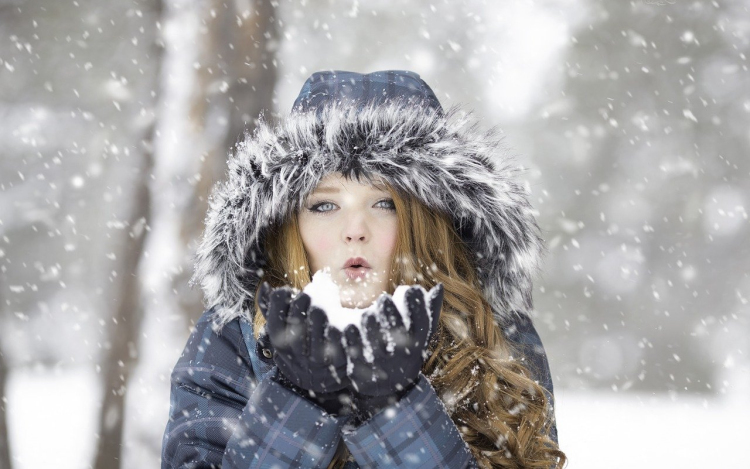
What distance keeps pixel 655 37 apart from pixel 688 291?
5.29 m

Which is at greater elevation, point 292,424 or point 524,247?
point 524,247

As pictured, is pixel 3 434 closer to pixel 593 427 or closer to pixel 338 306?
pixel 338 306

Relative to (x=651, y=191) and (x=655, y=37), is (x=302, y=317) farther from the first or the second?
(x=651, y=191)

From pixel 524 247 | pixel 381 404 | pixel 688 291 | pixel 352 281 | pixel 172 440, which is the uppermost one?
pixel 688 291

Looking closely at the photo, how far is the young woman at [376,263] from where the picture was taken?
2332mm

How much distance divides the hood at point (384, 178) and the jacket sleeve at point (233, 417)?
5.8 inches

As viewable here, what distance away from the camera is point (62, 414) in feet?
25.7

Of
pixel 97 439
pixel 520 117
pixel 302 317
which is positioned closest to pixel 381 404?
pixel 302 317

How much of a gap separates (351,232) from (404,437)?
29.8 inches

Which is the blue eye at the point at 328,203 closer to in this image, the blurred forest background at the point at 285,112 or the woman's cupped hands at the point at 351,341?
the woman's cupped hands at the point at 351,341

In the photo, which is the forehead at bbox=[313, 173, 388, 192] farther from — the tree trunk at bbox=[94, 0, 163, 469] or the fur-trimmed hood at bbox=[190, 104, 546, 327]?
the tree trunk at bbox=[94, 0, 163, 469]

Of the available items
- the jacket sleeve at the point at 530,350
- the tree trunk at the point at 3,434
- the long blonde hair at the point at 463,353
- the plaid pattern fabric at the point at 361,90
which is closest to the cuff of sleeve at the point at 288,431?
the long blonde hair at the point at 463,353

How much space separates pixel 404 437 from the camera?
201cm

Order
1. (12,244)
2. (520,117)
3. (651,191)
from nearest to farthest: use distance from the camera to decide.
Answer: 1. (12,244)
2. (520,117)
3. (651,191)
